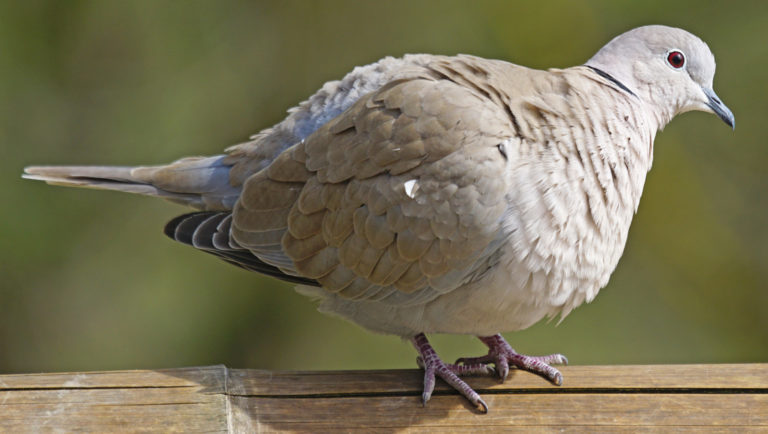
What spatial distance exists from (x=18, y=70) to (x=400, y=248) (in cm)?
311

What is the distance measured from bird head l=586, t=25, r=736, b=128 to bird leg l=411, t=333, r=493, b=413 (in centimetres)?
96

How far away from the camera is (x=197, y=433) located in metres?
2.14

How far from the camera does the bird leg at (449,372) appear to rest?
2391mm

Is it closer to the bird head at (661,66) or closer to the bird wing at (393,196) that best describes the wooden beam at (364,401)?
the bird wing at (393,196)

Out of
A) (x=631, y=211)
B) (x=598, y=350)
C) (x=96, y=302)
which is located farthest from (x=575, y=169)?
(x=96, y=302)

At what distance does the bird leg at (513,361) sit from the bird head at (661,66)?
0.83m

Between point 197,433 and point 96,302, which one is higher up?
point 197,433

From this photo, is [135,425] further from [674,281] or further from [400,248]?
[674,281]

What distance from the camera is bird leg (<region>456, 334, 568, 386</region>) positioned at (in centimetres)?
247

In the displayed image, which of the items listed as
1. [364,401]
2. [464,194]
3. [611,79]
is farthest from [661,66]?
[364,401]

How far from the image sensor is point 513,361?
2.65m

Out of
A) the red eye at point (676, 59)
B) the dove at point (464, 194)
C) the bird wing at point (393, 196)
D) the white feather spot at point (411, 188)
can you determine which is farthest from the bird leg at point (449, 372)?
the red eye at point (676, 59)

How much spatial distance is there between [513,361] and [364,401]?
0.53m

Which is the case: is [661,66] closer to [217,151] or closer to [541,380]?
[541,380]
